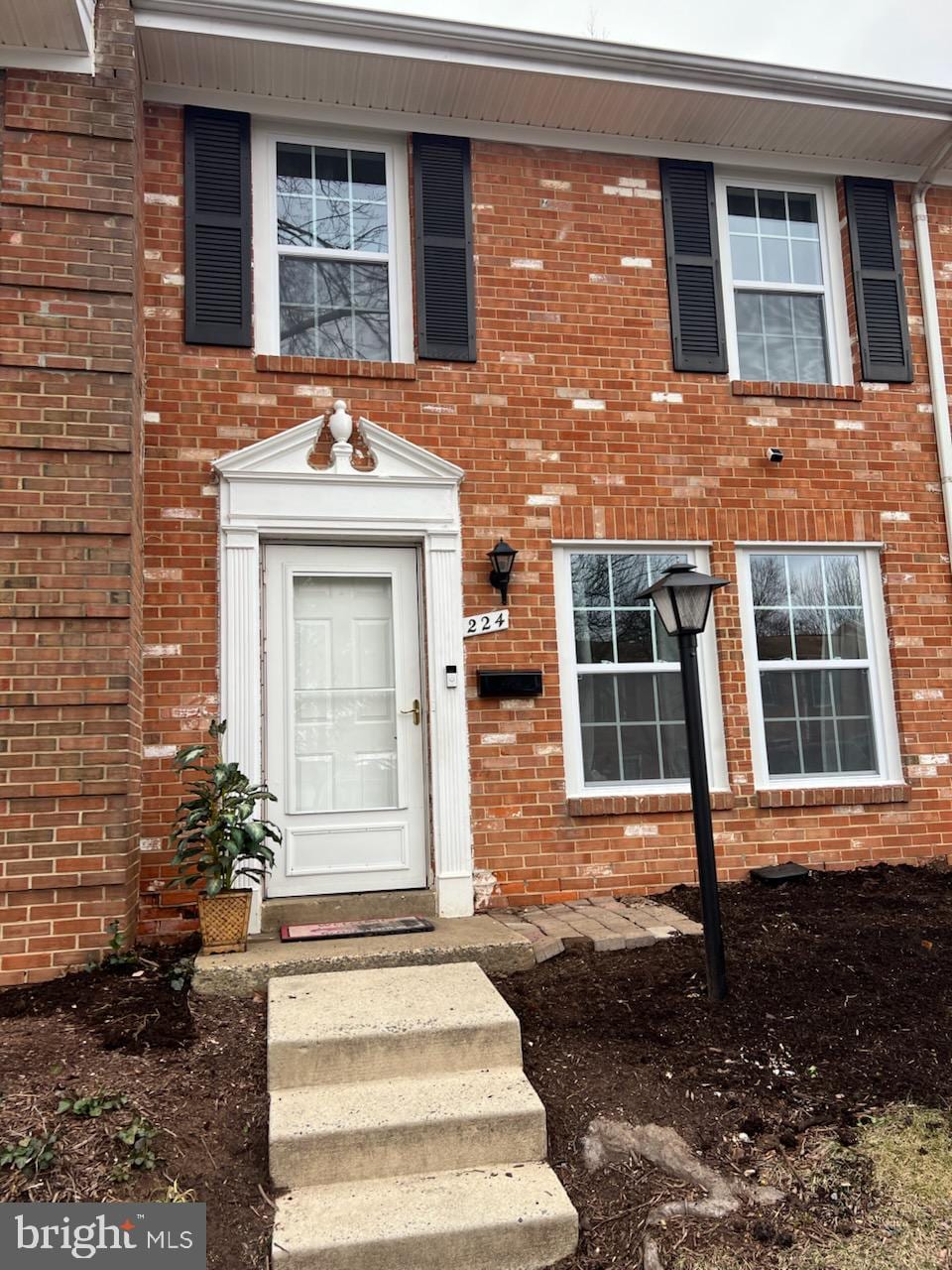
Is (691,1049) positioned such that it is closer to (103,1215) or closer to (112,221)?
(103,1215)

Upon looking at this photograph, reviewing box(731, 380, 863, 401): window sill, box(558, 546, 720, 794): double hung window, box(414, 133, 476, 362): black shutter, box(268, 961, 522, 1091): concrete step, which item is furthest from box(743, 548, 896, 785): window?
box(268, 961, 522, 1091): concrete step

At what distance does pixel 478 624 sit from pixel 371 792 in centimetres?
114

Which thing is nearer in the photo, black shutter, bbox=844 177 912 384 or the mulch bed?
the mulch bed

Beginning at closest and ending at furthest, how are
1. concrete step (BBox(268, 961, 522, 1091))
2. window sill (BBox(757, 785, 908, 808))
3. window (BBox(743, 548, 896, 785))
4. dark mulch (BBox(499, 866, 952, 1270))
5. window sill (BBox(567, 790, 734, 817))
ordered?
dark mulch (BBox(499, 866, 952, 1270))
concrete step (BBox(268, 961, 522, 1091))
window sill (BBox(567, 790, 734, 817))
window sill (BBox(757, 785, 908, 808))
window (BBox(743, 548, 896, 785))

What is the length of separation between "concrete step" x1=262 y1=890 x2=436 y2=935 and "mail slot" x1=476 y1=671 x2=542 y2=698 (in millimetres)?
1171

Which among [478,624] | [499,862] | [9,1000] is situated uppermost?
[478,624]

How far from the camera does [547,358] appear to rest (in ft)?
19.5

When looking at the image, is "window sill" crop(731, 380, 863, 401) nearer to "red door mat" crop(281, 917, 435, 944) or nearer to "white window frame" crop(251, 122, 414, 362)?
"white window frame" crop(251, 122, 414, 362)

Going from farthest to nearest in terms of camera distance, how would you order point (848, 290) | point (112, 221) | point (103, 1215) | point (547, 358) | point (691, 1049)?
point (848, 290), point (547, 358), point (112, 221), point (691, 1049), point (103, 1215)

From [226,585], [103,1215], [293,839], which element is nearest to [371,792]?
[293,839]

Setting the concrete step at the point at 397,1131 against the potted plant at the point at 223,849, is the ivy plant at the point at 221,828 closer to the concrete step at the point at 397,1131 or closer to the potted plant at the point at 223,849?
the potted plant at the point at 223,849

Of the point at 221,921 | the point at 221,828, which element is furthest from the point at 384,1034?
the point at 221,828

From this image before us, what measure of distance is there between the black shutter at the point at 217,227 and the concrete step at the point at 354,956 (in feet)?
10.9

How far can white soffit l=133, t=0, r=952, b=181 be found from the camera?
17.3 feet
